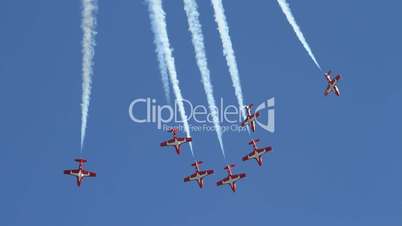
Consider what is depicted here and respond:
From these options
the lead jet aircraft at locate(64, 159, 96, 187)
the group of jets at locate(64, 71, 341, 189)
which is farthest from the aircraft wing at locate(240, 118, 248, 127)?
the lead jet aircraft at locate(64, 159, 96, 187)

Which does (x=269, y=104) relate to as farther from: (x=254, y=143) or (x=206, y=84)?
(x=206, y=84)

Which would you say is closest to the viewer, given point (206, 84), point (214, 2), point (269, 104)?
point (214, 2)

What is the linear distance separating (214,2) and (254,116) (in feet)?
61.1

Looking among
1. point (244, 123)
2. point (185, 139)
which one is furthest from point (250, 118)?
point (185, 139)

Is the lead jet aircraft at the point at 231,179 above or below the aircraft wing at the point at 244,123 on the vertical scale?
below

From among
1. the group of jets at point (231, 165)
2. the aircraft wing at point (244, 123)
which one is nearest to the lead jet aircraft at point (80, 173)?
the group of jets at point (231, 165)

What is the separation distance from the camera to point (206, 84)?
4944cm

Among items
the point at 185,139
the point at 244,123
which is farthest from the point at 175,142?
→ the point at 244,123

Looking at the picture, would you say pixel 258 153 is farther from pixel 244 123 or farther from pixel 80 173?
pixel 80 173

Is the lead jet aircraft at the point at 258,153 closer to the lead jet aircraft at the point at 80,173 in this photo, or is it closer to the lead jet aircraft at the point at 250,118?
the lead jet aircraft at the point at 250,118

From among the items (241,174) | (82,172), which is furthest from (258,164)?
(82,172)

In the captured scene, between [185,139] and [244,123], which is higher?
[244,123]

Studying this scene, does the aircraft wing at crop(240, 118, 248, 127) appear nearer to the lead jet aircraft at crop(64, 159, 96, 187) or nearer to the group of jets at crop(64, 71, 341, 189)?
the group of jets at crop(64, 71, 341, 189)

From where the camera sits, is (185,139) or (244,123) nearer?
(185,139)
